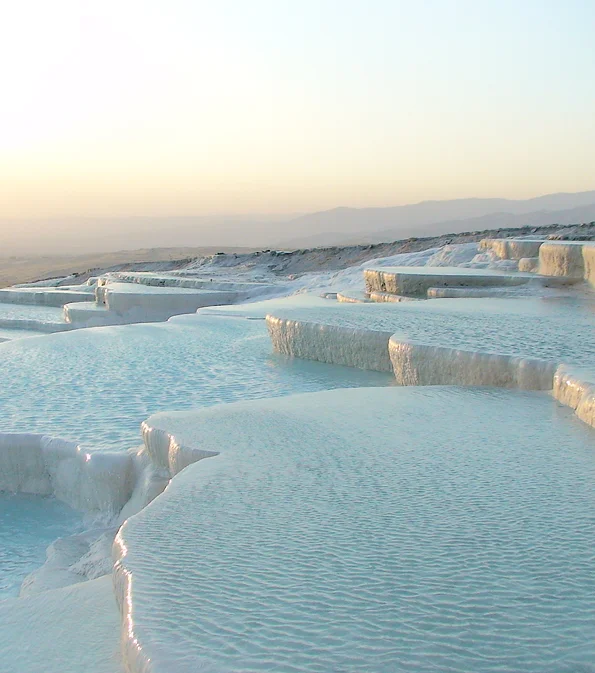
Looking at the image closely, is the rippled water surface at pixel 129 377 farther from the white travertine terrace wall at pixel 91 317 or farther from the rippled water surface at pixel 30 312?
the rippled water surface at pixel 30 312

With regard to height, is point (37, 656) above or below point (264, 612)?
below

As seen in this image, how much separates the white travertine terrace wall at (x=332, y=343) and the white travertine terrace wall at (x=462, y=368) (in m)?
0.42

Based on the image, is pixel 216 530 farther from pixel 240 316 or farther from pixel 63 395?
pixel 240 316

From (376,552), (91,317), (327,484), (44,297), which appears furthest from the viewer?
(44,297)

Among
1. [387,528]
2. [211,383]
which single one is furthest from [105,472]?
[387,528]

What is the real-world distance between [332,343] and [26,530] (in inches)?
110

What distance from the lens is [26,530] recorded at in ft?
12.5

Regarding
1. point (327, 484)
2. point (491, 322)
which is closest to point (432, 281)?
point (491, 322)

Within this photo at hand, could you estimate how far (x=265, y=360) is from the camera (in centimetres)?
622

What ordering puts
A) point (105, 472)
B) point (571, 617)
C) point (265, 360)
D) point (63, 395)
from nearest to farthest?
point (571, 617) < point (105, 472) < point (63, 395) < point (265, 360)

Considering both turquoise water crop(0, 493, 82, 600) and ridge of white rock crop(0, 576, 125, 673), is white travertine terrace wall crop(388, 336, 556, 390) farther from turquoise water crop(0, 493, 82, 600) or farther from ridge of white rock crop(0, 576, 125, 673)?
ridge of white rock crop(0, 576, 125, 673)

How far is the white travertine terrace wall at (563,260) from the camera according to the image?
26.9 ft

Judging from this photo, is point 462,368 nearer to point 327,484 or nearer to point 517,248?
point 327,484

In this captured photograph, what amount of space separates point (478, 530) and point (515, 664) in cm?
70
